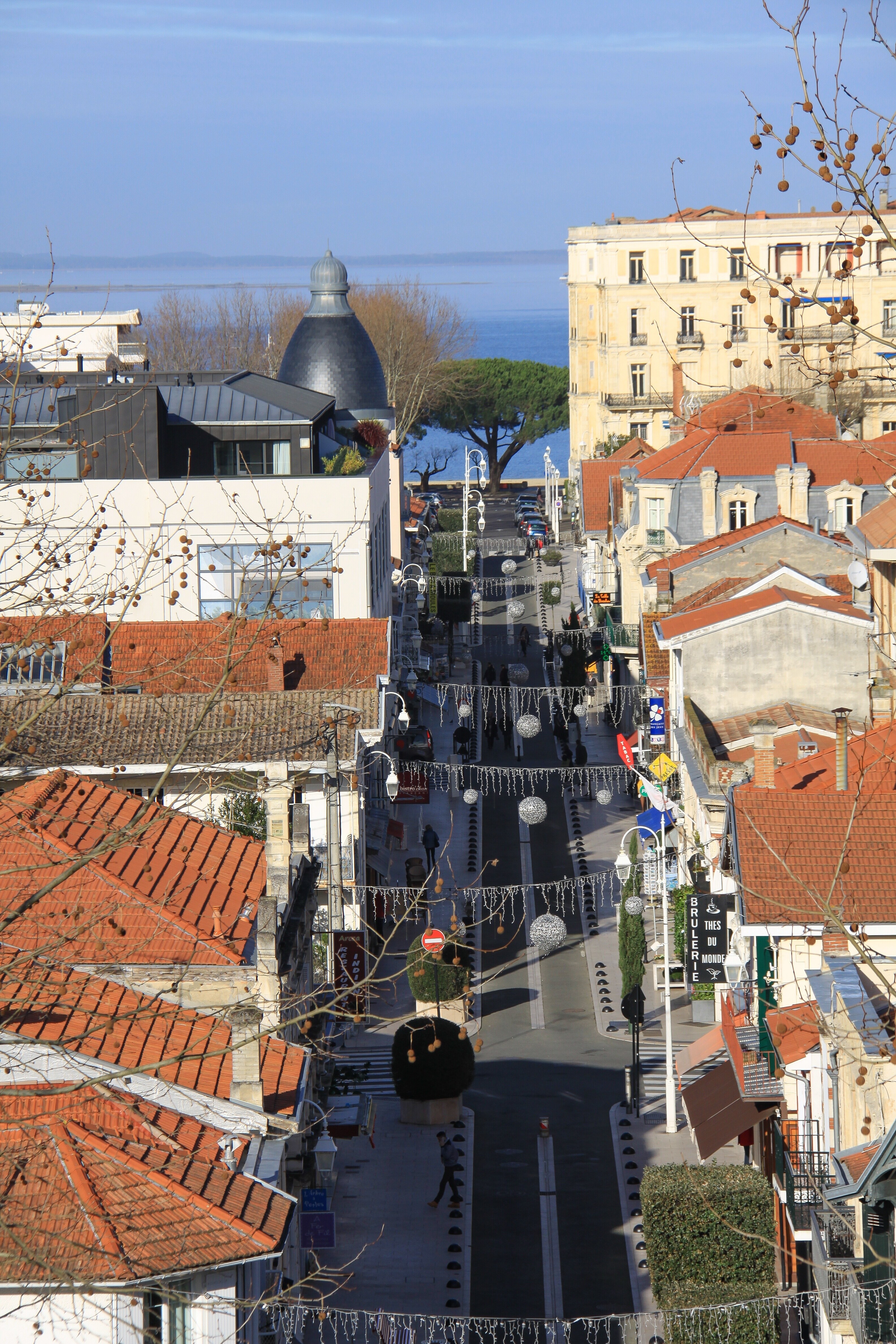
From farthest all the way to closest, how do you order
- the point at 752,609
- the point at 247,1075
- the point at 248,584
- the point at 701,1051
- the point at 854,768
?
the point at 248,584
the point at 752,609
the point at 701,1051
the point at 854,768
the point at 247,1075

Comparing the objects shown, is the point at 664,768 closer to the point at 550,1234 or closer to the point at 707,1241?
the point at 550,1234

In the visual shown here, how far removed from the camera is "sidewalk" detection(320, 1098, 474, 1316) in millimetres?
22984

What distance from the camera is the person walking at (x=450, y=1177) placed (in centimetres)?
2602

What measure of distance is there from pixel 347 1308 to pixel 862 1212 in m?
9.79

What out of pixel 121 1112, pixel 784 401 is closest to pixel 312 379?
pixel 121 1112

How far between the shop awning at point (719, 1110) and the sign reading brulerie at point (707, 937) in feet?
4.73

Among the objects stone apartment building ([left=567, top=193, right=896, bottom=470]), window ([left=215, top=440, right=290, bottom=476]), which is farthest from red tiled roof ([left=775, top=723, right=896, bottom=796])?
stone apartment building ([left=567, top=193, right=896, bottom=470])

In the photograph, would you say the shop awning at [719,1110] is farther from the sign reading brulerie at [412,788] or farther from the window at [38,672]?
the sign reading brulerie at [412,788]

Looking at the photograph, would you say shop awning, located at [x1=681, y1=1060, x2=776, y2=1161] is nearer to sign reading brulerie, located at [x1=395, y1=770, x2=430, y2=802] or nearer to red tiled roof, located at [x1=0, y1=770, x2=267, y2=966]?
red tiled roof, located at [x1=0, y1=770, x2=267, y2=966]

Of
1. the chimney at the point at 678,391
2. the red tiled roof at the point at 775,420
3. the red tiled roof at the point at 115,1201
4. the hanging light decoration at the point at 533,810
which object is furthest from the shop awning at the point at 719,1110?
the red tiled roof at the point at 775,420

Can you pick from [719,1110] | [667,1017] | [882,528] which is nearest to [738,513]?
[882,528]

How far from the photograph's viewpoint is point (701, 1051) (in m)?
27.0

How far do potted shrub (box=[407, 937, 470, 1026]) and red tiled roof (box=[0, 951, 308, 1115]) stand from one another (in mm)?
11928

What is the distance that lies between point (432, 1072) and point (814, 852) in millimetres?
9188
